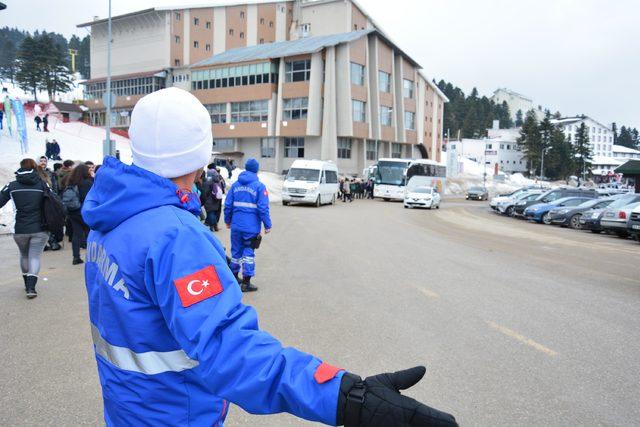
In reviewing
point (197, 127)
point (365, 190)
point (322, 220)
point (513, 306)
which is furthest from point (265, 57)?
point (197, 127)

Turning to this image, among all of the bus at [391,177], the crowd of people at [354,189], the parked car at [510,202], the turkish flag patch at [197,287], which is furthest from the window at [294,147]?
the turkish flag patch at [197,287]

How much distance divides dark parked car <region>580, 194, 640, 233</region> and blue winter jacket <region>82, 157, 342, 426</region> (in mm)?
22062

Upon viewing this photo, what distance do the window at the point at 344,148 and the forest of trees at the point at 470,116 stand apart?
80.4 meters

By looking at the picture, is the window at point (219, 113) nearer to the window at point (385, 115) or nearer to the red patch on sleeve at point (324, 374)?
the window at point (385, 115)

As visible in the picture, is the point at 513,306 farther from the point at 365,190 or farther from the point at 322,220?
the point at 365,190

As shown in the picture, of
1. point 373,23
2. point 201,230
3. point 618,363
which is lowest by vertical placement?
point 618,363

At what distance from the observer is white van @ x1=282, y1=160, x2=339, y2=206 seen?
2952 centimetres

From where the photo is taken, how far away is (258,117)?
2159 inches

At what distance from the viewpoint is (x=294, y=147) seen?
53.8m

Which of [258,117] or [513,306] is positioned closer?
[513,306]

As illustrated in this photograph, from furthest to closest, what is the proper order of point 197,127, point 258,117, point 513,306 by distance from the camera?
1. point 258,117
2. point 513,306
3. point 197,127

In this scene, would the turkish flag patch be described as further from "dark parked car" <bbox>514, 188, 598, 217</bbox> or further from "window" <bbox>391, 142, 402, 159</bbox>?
"window" <bbox>391, 142, 402, 159</bbox>

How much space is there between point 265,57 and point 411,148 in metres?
24.0

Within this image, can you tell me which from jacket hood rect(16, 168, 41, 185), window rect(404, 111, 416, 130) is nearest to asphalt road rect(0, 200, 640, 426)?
jacket hood rect(16, 168, 41, 185)
